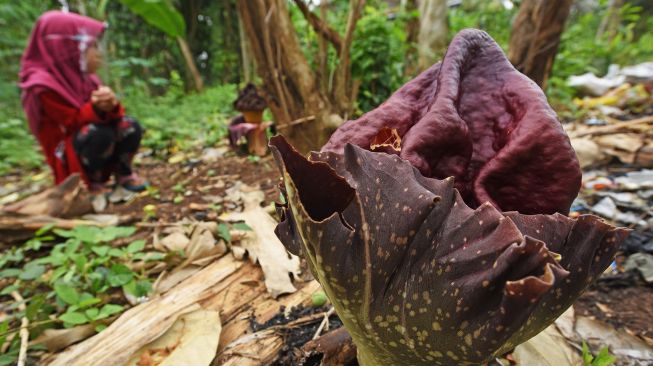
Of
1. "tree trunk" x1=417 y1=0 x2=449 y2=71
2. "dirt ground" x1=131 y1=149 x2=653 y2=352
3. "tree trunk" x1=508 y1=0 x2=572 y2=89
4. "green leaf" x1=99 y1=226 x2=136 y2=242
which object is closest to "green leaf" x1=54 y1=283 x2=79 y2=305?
"green leaf" x1=99 y1=226 x2=136 y2=242

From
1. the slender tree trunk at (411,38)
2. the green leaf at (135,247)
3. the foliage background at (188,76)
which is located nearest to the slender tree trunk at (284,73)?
the foliage background at (188,76)

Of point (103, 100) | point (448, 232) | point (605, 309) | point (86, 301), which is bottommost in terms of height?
point (605, 309)

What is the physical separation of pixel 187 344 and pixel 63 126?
3.60 meters

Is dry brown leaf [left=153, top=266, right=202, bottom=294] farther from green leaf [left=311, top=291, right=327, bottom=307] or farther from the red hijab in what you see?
the red hijab

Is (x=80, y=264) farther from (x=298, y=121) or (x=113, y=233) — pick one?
(x=298, y=121)

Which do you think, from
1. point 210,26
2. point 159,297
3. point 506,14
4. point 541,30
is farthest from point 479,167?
point 210,26

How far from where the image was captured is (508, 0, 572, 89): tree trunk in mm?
3789

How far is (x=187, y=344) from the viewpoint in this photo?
4.84 feet

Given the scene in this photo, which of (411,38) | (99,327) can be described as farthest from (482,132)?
(411,38)

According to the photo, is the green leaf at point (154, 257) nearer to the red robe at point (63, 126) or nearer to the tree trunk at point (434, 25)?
the red robe at point (63, 126)

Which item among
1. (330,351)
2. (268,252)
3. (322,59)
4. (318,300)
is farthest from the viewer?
(322,59)

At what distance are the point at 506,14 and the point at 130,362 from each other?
8.13 m

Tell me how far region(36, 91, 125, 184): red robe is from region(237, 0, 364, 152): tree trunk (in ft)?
5.95

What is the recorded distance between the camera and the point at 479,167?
1.06 m
